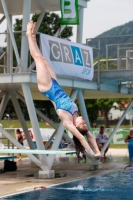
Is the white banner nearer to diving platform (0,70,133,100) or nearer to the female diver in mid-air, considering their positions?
diving platform (0,70,133,100)

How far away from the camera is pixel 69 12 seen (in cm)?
1809

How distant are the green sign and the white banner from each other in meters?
0.88

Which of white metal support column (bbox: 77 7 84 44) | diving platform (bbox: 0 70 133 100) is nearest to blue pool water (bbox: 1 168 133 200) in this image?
diving platform (bbox: 0 70 133 100)

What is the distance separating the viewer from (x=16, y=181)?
16.2 m

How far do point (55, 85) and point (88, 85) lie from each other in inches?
386

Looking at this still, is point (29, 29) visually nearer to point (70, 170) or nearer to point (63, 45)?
point (63, 45)

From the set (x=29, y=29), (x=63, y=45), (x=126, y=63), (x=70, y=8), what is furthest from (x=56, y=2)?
(x=29, y=29)

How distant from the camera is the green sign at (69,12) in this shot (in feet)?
58.4

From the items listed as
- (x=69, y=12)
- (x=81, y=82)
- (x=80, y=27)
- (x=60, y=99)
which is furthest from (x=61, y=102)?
(x=80, y=27)

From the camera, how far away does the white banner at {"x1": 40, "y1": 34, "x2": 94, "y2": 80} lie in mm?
16453

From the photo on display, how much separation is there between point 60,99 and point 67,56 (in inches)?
358

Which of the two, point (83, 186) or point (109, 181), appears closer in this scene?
point (83, 186)

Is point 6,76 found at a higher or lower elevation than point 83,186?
higher

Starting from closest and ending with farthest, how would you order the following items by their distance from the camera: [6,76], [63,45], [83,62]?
1. [6,76]
2. [63,45]
3. [83,62]
